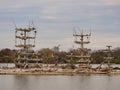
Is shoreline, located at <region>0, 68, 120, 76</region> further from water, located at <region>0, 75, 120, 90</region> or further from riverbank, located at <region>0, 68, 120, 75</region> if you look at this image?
water, located at <region>0, 75, 120, 90</region>

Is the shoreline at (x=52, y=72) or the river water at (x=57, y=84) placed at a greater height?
the shoreline at (x=52, y=72)

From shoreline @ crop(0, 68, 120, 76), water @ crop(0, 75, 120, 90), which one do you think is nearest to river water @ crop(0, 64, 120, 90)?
water @ crop(0, 75, 120, 90)

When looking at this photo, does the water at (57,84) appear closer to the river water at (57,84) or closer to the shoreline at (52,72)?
the river water at (57,84)

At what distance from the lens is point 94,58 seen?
4833 inches

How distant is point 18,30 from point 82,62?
1416 cm

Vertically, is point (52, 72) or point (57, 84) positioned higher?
point (52, 72)

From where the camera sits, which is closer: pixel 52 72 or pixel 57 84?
pixel 57 84

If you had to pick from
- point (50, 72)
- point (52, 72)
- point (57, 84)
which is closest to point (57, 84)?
point (57, 84)

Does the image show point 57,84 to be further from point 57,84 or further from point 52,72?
point 52,72

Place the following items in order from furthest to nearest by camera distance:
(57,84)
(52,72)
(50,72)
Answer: (50,72) < (52,72) < (57,84)

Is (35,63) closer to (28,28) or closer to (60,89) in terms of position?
(28,28)

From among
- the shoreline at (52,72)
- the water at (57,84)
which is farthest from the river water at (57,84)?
the shoreline at (52,72)

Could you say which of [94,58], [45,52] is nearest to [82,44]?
[94,58]

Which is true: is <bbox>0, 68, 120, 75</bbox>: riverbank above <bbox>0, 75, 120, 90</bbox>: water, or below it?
above
